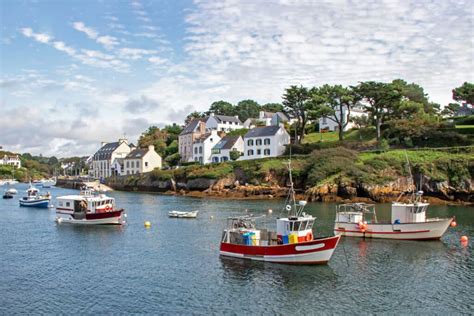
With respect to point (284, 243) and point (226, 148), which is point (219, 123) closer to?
point (226, 148)

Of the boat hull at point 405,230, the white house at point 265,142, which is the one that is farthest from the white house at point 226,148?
the boat hull at point 405,230

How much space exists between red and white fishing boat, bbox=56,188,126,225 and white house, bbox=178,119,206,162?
78.6 m

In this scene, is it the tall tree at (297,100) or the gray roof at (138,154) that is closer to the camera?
the tall tree at (297,100)

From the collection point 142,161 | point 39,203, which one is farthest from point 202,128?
point 39,203

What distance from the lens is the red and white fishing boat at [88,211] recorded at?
57031 millimetres

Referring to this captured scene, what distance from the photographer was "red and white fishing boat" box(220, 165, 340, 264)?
34531 millimetres

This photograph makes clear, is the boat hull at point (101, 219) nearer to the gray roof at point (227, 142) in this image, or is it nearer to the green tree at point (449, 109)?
the gray roof at point (227, 142)

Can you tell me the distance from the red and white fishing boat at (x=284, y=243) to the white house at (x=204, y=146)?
90.6m

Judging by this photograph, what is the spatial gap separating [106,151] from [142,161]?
1593 inches

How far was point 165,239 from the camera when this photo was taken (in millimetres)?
47469

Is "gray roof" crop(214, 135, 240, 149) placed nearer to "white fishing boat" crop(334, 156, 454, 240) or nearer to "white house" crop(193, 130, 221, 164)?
"white house" crop(193, 130, 221, 164)

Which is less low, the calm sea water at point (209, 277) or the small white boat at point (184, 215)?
the small white boat at point (184, 215)

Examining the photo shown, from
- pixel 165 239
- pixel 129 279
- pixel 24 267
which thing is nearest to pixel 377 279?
pixel 129 279

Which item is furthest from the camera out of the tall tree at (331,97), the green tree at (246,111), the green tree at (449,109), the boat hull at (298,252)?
the green tree at (246,111)
